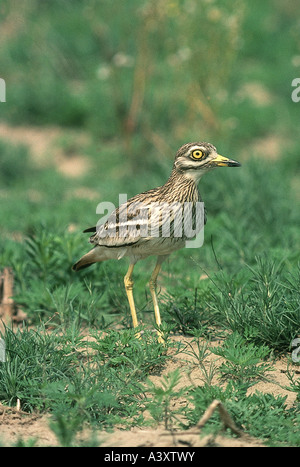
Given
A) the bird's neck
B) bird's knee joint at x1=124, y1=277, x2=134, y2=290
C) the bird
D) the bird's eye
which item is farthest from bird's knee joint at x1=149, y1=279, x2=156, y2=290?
the bird's eye

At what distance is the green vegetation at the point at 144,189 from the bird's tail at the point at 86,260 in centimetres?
15

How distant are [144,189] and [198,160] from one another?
9.80ft

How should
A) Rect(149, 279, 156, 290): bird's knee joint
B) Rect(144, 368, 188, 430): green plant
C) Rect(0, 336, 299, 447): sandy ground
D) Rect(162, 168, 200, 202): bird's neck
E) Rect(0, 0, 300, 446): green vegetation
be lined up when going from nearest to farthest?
Rect(0, 336, 299, 447): sandy ground < Rect(144, 368, 188, 430): green plant < Rect(0, 0, 300, 446): green vegetation < Rect(162, 168, 200, 202): bird's neck < Rect(149, 279, 156, 290): bird's knee joint

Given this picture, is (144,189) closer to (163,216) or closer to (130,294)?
(130,294)

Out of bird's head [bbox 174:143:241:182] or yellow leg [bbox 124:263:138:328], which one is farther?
yellow leg [bbox 124:263:138:328]

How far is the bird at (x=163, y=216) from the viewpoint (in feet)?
14.9

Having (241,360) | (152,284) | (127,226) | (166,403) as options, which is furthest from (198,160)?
(166,403)

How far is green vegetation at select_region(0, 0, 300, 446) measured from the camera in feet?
13.4

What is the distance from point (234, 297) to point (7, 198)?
431 cm

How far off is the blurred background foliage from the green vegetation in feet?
0.08

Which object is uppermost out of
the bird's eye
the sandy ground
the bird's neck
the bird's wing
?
the bird's eye

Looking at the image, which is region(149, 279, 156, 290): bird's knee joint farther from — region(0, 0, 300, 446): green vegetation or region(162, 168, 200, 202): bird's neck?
region(162, 168, 200, 202): bird's neck

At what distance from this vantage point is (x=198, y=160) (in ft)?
15.3
